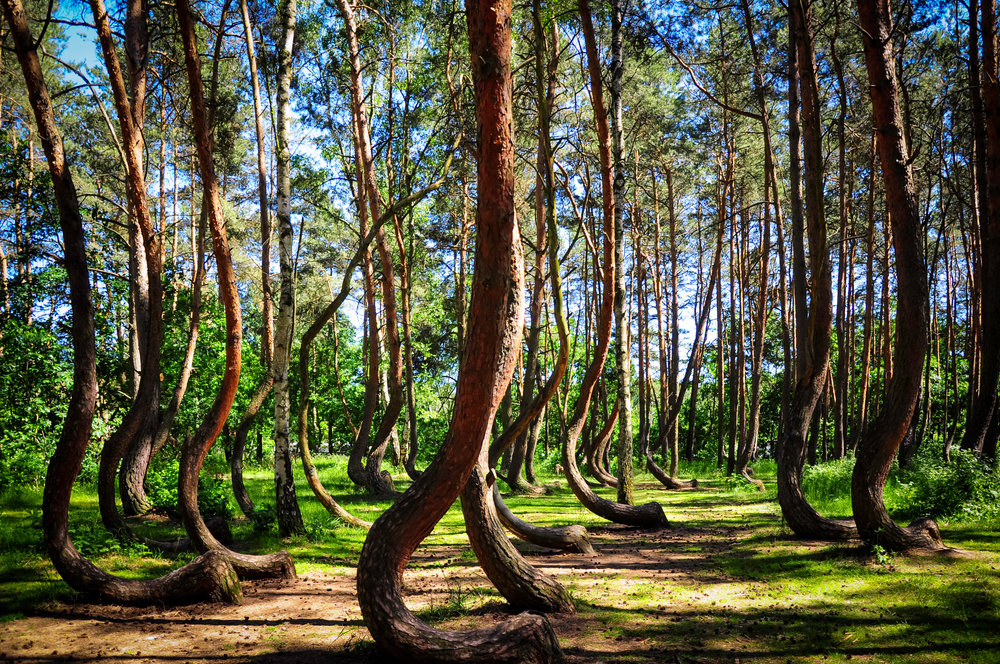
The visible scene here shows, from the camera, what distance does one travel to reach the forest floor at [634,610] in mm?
4254

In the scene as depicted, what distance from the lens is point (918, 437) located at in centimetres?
1616

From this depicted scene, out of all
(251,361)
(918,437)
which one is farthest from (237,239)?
(918,437)

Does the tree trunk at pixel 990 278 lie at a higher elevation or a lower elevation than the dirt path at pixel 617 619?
higher

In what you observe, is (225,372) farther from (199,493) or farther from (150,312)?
(199,493)

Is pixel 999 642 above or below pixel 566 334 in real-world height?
below

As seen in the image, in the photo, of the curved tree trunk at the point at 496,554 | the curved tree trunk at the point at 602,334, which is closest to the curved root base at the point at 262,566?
the curved tree trunk at the point at 496,554

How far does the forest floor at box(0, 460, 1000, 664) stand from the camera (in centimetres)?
425

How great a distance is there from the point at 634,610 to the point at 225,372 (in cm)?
486

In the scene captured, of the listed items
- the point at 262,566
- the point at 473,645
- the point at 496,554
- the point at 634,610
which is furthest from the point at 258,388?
the point at 473,645

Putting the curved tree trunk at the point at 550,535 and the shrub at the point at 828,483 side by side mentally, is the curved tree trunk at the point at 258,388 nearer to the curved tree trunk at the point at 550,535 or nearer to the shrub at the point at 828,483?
the curved tree trunk at the point at 550,535

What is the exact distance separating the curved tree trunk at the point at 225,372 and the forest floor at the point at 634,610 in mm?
259

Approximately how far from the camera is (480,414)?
12.9 ft

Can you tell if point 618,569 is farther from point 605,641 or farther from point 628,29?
point 628,29

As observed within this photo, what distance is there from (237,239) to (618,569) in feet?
67.7
